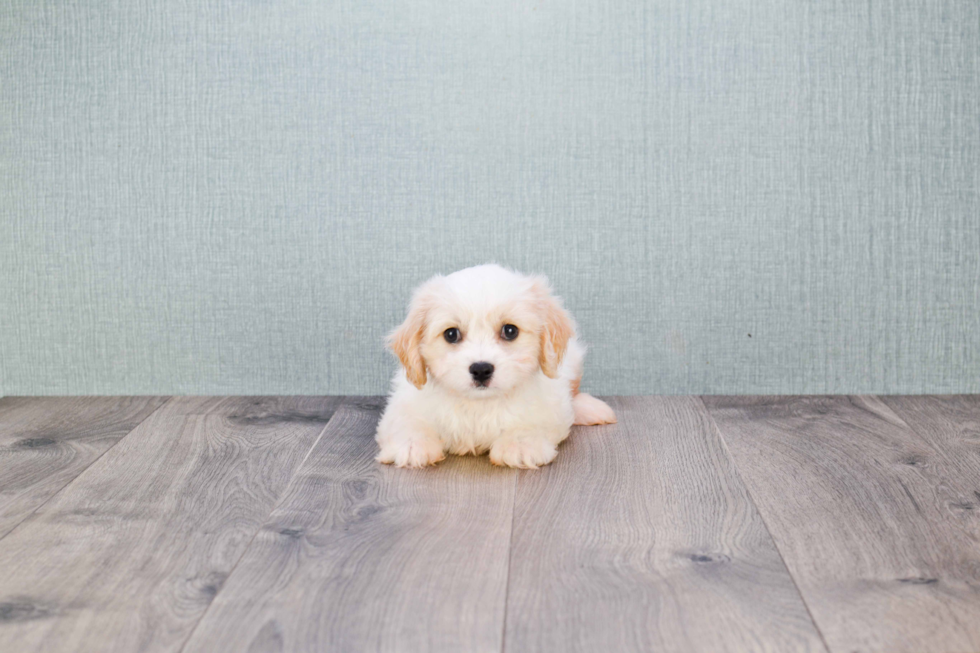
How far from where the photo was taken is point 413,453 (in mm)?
1921

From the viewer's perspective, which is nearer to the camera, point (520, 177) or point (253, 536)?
point (253, 536)

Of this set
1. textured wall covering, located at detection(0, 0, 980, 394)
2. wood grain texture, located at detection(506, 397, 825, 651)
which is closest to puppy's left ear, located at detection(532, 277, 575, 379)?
wood grain texture, located at detection(506, 397, 825, 651)

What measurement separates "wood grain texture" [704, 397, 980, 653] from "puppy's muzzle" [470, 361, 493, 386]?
2.00 feet

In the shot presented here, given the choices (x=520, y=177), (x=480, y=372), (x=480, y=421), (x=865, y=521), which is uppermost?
(x=520, y=177)

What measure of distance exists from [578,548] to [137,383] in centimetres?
177

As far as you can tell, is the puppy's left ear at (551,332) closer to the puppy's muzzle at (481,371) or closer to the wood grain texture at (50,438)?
the puppy's muzzle at (481,371)

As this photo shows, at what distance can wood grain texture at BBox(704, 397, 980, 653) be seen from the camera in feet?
3.96

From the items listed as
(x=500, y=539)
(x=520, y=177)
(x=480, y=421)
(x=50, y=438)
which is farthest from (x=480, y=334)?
(x=50, y=438)

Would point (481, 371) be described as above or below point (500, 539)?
above

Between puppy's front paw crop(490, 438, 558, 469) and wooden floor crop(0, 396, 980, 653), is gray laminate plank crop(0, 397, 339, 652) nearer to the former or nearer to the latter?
wooden floor crop(0, 396, 980, 653)

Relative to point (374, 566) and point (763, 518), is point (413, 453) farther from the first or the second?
point (763, 518)

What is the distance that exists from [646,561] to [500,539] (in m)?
0.26

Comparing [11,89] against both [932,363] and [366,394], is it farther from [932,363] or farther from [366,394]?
[932,363]

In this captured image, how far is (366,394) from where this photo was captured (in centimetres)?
264
